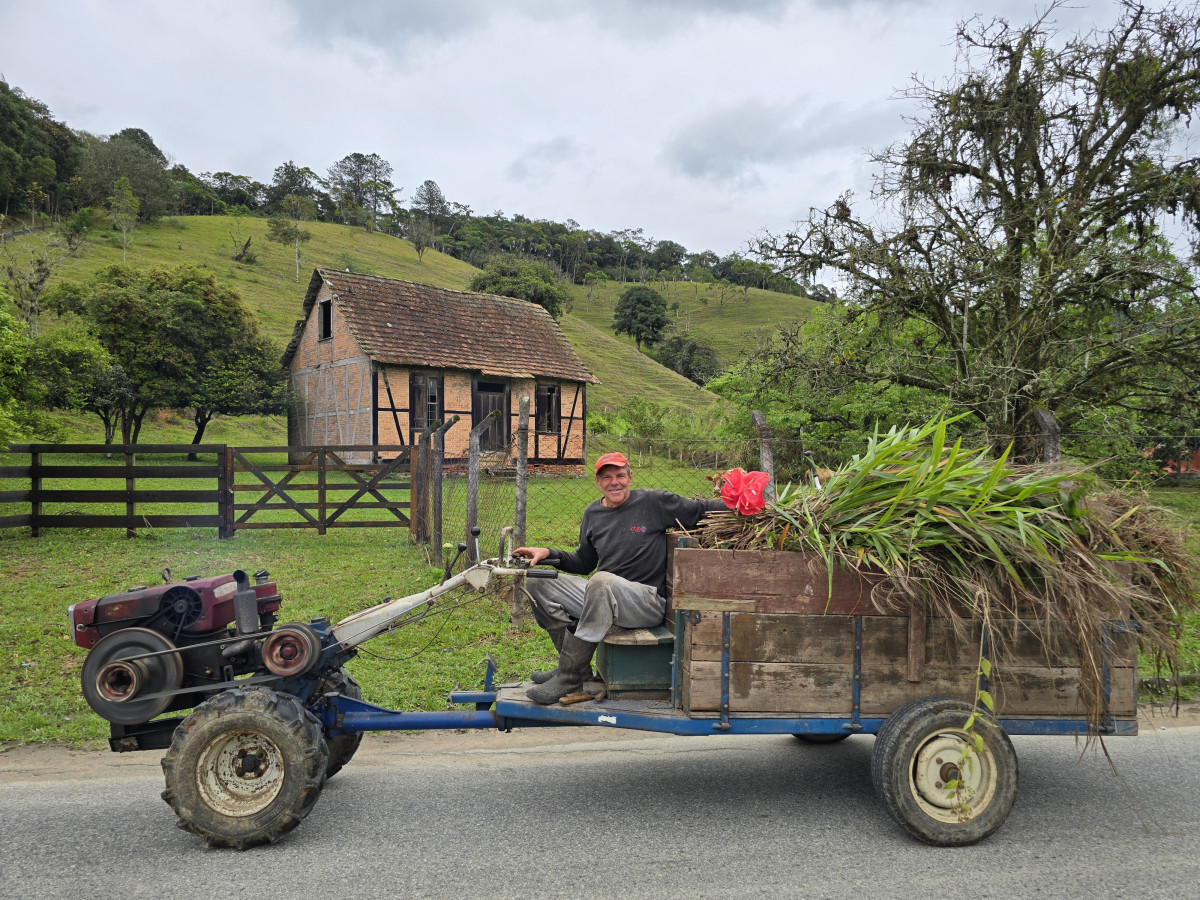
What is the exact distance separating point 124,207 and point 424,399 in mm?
48787

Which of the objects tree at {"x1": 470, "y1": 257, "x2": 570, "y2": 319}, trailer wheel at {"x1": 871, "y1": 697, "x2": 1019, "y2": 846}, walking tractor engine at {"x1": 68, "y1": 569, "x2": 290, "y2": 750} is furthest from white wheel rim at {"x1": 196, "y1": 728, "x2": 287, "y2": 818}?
tree at {"x1": 470, "y1": 257, "x2": 570, "y2": 319}

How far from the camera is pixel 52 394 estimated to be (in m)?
22.0

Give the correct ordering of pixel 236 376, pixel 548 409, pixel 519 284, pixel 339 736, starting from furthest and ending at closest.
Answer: pixel 519 284, pixel 548 409, pixel 236 376, pixel 339 736

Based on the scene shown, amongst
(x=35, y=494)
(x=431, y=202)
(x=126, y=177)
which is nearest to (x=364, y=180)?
(x=431, y=202)

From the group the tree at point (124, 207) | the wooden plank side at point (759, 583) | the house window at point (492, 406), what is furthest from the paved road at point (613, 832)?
the tree at point (124, 207)

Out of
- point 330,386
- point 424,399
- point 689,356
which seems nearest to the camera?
point 424,399

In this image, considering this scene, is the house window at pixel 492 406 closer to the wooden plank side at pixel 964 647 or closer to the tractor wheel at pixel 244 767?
the tractor wheel at pixel 244 767

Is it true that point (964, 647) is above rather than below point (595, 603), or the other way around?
below

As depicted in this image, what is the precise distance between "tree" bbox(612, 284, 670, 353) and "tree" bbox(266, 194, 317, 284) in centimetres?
2853

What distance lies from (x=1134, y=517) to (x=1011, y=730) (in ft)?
4.09

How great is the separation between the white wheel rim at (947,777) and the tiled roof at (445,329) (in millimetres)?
23701

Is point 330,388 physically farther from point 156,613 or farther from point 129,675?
point 129,675

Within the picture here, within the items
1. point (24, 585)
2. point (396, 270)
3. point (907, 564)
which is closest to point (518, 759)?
point (907, 564)

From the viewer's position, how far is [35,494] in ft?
39.4
